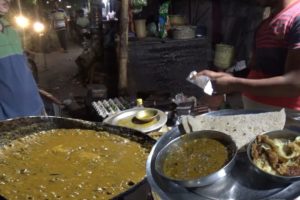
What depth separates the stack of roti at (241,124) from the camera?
58.9 inches

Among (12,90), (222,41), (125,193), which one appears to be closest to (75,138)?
(125,193)

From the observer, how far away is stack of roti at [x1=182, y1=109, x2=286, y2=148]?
Result: 58.9 inches

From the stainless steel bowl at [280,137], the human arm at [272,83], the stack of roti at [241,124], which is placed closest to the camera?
the stainless steel bowl at [280,137]

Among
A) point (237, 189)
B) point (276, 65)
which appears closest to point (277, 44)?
point (276, 65)

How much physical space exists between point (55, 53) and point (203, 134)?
15.5 meters

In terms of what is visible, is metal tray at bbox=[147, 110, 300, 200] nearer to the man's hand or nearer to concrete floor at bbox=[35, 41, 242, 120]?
the man's hand

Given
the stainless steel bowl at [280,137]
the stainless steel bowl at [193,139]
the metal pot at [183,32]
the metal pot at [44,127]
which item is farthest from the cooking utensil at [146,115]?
the metal pot at [183,32]

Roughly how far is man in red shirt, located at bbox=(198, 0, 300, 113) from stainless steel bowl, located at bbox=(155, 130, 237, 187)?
93 cm

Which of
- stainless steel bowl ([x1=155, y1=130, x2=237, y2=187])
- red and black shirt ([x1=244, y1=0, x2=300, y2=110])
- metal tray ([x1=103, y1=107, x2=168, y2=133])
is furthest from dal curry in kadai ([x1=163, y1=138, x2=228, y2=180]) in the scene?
metal tray ([x1=103, y1=107, x2=168, y2=133])

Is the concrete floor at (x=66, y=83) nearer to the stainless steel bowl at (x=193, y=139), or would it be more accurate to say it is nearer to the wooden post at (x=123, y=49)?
the wooden post at (x=123, y=49)

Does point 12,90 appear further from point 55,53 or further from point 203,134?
point 55,53

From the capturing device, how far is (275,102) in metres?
2.56

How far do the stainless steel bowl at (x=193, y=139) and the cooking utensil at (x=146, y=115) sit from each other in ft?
5.68

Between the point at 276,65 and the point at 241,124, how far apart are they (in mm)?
1132
